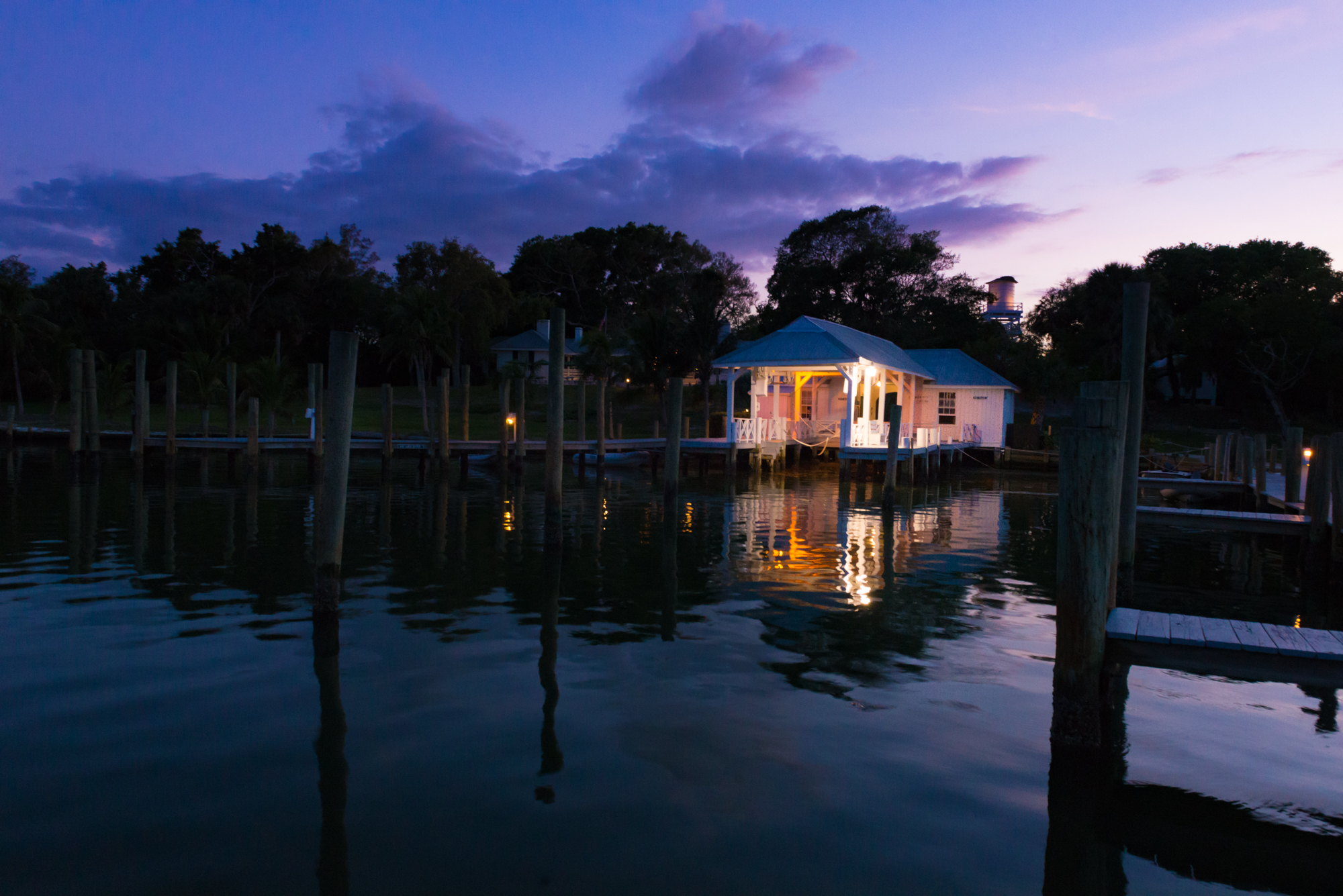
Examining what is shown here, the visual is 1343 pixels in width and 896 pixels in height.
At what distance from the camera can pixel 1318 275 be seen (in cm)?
4381

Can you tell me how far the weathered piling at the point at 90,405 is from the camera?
2352 centimetres

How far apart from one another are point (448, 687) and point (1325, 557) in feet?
40.2

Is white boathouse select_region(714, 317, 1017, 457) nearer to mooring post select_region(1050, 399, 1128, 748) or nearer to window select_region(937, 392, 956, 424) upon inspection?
window select_region(937, 392, 956, 424)

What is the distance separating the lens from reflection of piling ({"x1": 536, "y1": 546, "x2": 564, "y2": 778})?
562cm

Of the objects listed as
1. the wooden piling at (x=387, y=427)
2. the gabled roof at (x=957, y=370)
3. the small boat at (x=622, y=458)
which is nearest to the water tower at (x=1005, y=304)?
the gabled roof at (x=957, y=370)

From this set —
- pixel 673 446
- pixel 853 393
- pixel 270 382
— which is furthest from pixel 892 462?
pixel 270 382

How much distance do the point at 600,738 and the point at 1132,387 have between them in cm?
583

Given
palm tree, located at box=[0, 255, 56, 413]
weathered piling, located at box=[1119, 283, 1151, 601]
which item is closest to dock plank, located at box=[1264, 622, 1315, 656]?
weathered piling, located at box=[1119, 283, 1151, 601]

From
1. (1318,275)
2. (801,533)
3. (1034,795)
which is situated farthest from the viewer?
(1318,275)

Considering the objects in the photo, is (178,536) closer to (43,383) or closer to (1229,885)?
(1229,885)

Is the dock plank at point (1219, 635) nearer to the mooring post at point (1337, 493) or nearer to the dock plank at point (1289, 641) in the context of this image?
the dock plank at point (1289, 641)

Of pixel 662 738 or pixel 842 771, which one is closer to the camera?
pixel 842 771

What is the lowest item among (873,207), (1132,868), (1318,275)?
(1132,868)

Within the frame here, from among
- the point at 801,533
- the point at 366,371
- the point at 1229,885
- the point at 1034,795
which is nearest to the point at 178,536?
the point at 801,533
